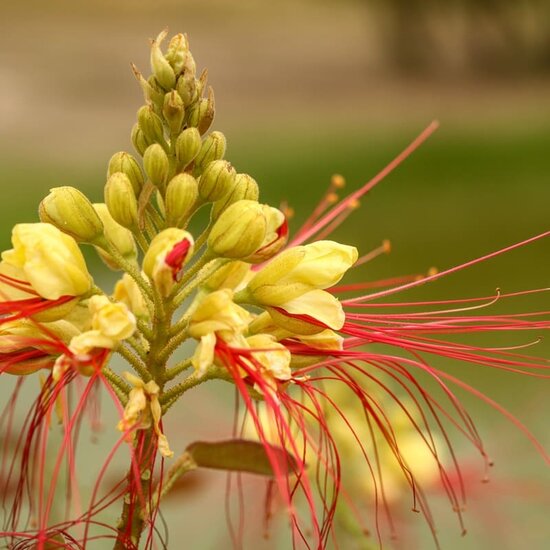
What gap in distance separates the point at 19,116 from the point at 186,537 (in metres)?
2.89

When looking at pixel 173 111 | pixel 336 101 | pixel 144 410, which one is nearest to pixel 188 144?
pixel 173 111

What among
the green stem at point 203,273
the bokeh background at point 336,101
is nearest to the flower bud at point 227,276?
the green stem at point 203,273

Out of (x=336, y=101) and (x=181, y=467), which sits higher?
(x=336, y=101)

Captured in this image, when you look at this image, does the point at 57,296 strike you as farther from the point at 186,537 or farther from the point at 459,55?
the point at 459,55

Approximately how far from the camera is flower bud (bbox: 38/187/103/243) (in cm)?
40

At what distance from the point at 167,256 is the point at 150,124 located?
72mm

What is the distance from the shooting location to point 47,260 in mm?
369

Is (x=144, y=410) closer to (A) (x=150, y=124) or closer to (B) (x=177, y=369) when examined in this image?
(B) (x=177, y=369)

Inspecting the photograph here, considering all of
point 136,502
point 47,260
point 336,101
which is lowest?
point 136,502

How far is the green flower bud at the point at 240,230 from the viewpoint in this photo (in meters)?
0.38

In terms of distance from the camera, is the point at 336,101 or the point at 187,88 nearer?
the point at 187,88

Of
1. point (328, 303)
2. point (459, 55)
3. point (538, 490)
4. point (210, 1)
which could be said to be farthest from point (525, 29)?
point (328, 303)

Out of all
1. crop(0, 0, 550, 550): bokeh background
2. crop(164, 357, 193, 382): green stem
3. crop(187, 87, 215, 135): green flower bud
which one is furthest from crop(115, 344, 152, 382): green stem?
crop(0, 0, 550, 550): bokeh background

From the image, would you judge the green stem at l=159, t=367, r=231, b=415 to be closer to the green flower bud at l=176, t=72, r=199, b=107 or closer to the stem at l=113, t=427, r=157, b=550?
the stem at l=113, t=427, r=157, b=550
